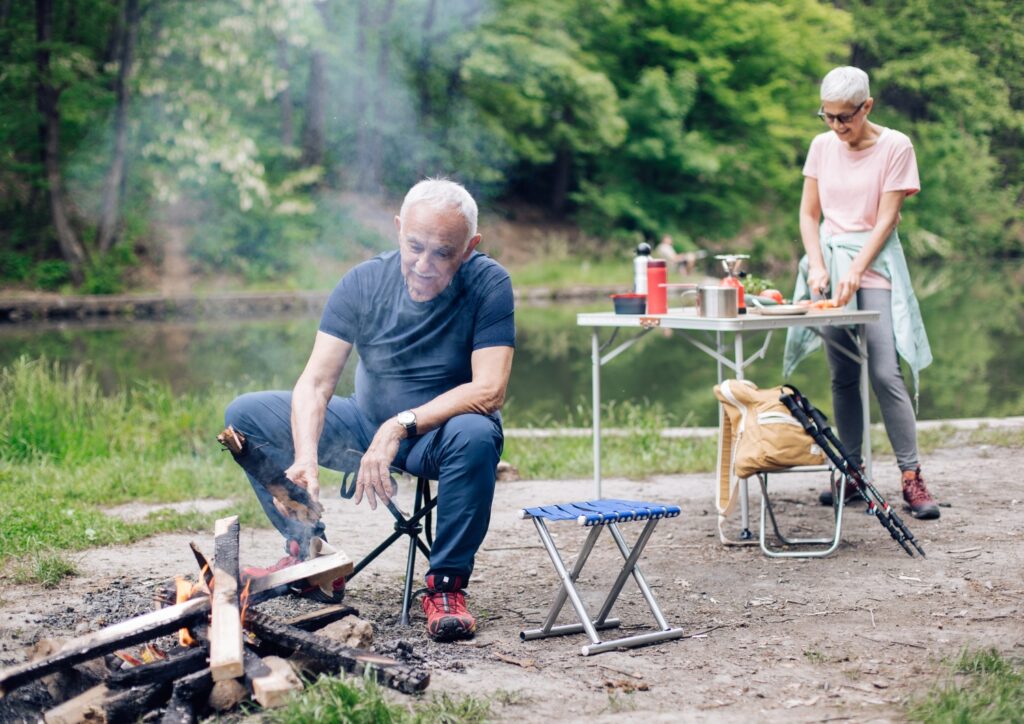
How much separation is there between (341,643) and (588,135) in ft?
86.4

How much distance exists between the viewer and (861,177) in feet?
16.0

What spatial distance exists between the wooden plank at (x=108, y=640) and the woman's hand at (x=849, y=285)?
9.97 feet

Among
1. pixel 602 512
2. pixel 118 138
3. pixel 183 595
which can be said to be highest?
pixel 118 138

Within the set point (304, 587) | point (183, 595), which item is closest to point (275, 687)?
point (183, 595)

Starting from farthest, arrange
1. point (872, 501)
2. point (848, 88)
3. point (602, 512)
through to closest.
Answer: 1. point (848, 88)
2. point (872, 501)
3. point (602, 512)

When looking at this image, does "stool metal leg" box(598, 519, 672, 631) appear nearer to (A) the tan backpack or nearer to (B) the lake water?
(A) the tan backpack

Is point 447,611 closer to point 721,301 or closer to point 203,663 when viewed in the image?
point 203,663

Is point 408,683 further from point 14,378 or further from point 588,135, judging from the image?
point 588,135

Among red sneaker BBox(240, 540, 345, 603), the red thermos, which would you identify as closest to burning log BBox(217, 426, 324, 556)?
red sneaker BBox(240, 540, 345, 603)

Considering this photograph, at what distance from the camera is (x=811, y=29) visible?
26062 mm

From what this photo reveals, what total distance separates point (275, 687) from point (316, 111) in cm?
2472

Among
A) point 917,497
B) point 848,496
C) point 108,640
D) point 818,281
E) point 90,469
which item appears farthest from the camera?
point 90,469

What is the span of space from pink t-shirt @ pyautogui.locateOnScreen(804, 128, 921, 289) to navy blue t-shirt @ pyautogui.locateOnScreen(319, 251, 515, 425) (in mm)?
2062

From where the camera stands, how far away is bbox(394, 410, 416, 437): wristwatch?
11.0 feet
